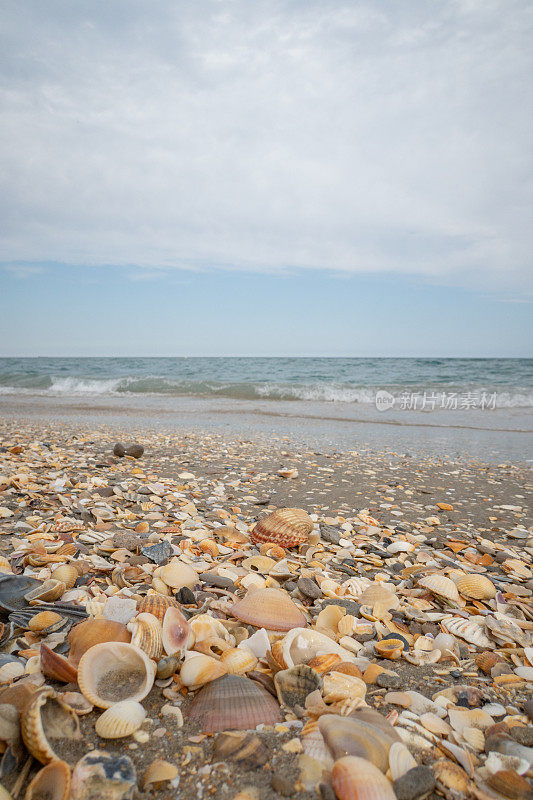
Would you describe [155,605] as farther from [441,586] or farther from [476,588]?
[476,588]

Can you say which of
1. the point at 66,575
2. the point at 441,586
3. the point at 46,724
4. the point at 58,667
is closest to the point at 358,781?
the point at 46,724

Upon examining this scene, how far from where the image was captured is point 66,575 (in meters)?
2.26

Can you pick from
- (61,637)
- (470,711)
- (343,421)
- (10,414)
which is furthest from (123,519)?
(10,414)

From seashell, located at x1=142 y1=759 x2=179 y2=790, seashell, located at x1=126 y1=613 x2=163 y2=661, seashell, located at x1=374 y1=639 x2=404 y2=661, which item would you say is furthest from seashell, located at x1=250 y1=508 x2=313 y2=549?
seashell, located at x1=142 y1=759 x2=179 y2=790

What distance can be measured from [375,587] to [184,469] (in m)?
3.49

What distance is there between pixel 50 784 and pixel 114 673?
409 millimetres

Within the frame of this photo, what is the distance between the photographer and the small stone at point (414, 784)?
1.13m

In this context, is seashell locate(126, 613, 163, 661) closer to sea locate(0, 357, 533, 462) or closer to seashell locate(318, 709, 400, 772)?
seashell locate(318, 709, 400, 772)

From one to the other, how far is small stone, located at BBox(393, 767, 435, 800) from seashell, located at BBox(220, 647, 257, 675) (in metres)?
0.65

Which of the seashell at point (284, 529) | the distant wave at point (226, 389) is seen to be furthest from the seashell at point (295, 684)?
the distant wave at point (226, 389)

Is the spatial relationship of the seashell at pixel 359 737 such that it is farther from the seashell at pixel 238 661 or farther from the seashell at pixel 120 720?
the seashell at pixel 120 720

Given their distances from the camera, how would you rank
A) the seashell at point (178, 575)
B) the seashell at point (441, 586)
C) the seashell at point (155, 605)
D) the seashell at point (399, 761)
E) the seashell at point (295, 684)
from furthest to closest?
the seashell at point (441, 586) → the seashell at point (178, 575) → the seashell at point (155, 605) → the seashell at point (295, 684) → the seashell at point (399, 761)

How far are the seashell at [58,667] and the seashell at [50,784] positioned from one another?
365 millimetres

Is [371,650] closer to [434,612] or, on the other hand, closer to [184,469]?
[434,612]
